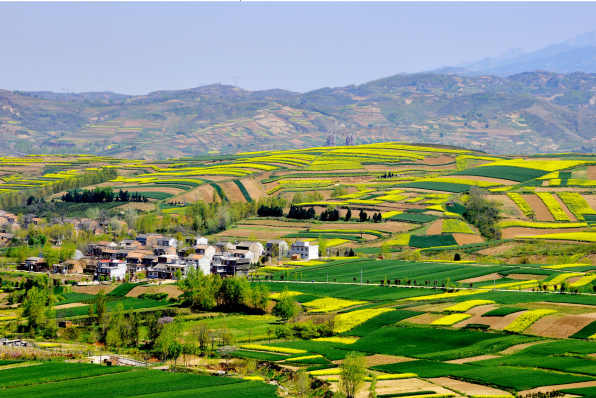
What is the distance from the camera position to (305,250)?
108375mm

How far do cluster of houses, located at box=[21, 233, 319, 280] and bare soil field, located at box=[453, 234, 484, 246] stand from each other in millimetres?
22050

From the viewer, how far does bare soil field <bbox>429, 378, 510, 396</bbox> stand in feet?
144

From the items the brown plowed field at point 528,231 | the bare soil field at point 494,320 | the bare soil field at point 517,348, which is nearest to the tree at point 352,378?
the bare soil field at point 517,348

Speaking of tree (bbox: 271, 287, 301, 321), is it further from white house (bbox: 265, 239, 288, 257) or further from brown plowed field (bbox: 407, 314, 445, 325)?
white house (bbox: 265, 239, 288, 257)

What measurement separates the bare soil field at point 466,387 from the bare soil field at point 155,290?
4441cm

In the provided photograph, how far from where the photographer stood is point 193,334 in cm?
6116

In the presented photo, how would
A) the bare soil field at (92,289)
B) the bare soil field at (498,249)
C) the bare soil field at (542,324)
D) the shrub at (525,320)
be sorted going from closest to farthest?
the bare soil field at (542,324), the shrub at (525,320), the bare soil field at (92,289), the bare soil field at (498,249)

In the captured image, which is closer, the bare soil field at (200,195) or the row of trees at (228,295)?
the row of trees at (228,295)

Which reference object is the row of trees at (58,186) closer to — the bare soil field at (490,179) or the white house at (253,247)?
the white house at (253,247)

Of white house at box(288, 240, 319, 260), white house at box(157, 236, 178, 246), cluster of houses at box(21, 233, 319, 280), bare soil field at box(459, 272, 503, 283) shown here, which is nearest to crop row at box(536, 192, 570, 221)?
bare soil field at box(459, 272, 503, 283)

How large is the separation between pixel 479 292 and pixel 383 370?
26913 millimetres

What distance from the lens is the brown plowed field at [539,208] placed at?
4704 inches

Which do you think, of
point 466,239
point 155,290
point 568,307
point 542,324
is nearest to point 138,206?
point 155,290

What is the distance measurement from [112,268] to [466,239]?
174 feet
